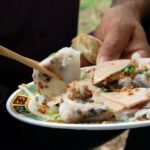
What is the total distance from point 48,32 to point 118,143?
958mm

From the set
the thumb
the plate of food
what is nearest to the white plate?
the plate of food

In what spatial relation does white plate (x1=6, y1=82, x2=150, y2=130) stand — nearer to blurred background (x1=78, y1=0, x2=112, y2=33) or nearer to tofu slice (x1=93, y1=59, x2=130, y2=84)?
tofu slice (x1=93, y1=59, x2=130, y2=84)

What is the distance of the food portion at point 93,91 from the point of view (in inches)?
46.0

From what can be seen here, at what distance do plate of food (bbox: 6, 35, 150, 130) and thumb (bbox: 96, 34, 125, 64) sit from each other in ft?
0.59

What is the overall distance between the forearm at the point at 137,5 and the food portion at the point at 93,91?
515mm

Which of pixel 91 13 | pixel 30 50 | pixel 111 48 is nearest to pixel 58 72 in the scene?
pixel 111 48

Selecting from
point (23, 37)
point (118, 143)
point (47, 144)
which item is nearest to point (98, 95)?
point (47, 144)

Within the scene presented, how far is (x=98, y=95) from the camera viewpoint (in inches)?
49.1

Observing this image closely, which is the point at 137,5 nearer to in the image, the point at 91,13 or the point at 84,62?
the point at 84,62

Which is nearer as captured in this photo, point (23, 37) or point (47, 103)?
point (47, 103)

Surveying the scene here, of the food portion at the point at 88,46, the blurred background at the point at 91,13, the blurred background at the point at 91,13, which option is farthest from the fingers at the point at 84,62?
the blurred background at the point at 91,13

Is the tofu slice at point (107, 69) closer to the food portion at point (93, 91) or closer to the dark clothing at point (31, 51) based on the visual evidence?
the food portion at point (93, 91)

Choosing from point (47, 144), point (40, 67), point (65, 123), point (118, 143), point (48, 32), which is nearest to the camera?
point (65, 123)

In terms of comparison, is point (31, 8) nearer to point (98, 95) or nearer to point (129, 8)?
point (129, 8)
